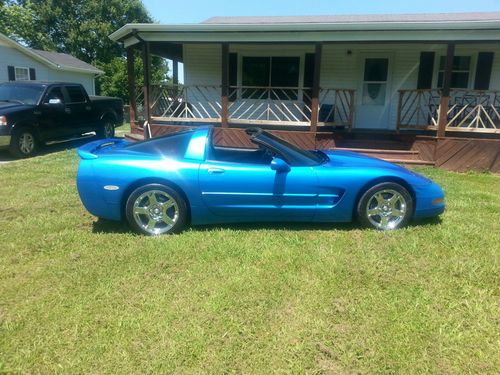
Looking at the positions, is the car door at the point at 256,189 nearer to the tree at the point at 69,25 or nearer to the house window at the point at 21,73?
the house window at the point at 21,73

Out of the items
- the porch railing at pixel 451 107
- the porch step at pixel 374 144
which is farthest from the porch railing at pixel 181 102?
the porch railing at pixel 451 107

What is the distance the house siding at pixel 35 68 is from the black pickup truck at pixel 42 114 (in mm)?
12236

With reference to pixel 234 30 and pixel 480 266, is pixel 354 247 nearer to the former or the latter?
pixel 480 266

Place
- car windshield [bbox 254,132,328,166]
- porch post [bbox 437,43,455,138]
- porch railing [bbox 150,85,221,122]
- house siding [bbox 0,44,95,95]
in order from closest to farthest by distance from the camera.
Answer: car windshield [bbox 254,132,328,166] → porch post [bbox 437,43,455,138] → porch railing [bbox 150,85,221,122] → house siding [bbox 0,44,95,95]

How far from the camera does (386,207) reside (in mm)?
4734

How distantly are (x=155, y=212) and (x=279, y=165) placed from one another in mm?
1487

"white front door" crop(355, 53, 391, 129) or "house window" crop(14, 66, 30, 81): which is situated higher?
"house window" crop(14, 66, 30, 81)

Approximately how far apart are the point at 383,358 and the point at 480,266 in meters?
1.85

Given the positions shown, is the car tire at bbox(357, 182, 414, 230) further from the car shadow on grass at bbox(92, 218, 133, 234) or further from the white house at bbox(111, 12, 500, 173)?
the white house at bbox(111, 12, 500, 173)

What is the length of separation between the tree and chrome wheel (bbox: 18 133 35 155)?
31.6 meters

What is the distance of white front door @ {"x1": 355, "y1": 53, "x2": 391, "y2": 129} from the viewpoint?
40.2ft

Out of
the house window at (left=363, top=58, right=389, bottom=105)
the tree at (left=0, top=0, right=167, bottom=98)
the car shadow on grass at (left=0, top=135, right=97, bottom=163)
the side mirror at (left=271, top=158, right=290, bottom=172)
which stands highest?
the tree at (left=0, top=0, right=167, bottom=98)

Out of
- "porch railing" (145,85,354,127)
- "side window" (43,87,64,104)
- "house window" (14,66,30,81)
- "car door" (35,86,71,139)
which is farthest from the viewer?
"house window" (14,66,30,81)

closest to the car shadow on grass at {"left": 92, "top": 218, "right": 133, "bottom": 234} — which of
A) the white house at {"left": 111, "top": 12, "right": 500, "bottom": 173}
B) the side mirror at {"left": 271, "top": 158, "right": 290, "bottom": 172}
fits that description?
the side mirror at {"left": 271, "top": 158, "right": 290, "bottom": 172}
